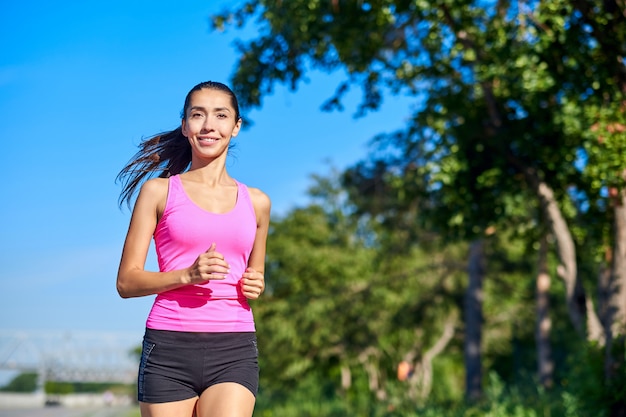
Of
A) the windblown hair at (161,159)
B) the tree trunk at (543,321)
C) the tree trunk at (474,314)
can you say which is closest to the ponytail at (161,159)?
the windblown hair at (161,159)

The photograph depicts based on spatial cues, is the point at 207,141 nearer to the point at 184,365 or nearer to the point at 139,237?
the point at 139,237

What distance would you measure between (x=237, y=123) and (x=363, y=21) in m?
6.52

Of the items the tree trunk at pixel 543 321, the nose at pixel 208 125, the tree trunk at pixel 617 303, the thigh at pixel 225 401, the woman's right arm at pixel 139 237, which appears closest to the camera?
the thigh at pixel 225 401

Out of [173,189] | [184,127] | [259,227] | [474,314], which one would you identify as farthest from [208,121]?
[474,314]

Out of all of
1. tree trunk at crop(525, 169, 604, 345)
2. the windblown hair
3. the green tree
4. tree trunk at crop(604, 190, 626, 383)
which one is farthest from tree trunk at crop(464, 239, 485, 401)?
the windblown hair

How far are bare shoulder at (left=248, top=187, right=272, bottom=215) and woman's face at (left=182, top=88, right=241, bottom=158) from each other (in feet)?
0.70

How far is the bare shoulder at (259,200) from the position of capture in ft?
10.7

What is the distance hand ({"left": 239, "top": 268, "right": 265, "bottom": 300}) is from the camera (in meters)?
2.98

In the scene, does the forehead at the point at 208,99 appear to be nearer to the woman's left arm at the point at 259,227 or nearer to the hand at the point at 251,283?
the woman's left arm at the point at 259,227

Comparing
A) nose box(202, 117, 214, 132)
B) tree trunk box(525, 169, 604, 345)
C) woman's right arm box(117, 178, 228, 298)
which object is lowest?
woman's right arm box(117, 178, 228, 298)

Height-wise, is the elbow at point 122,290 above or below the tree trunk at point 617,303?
below

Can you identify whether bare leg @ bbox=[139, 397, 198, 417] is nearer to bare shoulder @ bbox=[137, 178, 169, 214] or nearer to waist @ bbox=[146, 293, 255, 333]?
waist @ bbox=[146, 293, 255, 333]

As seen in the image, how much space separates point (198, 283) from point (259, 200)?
544 mm

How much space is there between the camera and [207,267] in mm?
2760
